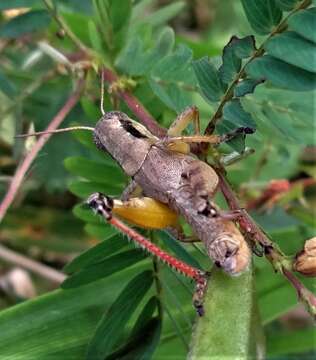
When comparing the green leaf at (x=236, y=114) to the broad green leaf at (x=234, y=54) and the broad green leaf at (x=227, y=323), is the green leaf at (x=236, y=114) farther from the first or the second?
the broad green leaf at (x=227, y=323)

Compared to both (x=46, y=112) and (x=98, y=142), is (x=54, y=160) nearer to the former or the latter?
(x=46, y=112)

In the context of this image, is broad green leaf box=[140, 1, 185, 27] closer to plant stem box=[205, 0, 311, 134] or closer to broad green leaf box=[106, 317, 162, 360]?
plant stem box=[205, 0, 311, 134]

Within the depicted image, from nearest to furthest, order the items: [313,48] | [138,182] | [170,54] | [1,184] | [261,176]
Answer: [313,48] < [138,182] < [170,54] < [1,184] < [261,176]

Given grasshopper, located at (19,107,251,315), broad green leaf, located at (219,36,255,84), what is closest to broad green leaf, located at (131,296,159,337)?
grasshopper, located at (19,107,251,315)

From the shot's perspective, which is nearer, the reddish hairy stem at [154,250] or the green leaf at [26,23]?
A: the reddish hairy stem at [154,250]

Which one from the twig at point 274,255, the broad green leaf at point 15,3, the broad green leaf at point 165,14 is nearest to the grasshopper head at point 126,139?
the twig at point 274,255

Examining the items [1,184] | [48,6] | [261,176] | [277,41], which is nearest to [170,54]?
[48,6]

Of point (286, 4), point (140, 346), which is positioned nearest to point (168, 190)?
point (140, 346)
